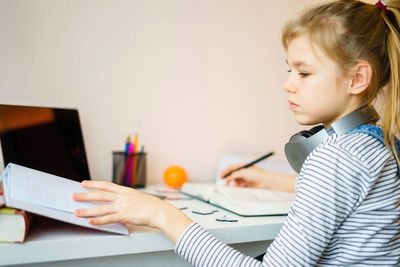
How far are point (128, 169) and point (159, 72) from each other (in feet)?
1.08

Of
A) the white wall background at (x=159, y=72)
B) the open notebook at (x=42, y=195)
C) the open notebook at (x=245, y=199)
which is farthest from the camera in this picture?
the white wall background at (x=159, y=72)

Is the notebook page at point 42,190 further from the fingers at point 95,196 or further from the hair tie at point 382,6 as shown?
the hair tie at point 382,6

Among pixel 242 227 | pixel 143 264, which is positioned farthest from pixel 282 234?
pixel 143 264

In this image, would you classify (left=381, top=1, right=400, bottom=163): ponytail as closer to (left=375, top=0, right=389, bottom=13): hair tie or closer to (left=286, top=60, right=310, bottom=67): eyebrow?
(left=375, top=0, right=389, bottom=13): hair tie

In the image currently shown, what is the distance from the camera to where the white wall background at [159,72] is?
93 cm

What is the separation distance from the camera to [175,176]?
1.07 m

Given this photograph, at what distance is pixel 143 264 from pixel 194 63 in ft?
2.34

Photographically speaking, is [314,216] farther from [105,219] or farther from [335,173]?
[105,219]

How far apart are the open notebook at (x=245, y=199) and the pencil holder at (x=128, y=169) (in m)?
0.15

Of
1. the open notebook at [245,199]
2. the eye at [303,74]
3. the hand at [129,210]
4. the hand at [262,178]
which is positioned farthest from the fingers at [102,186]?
the hand at [262,178]

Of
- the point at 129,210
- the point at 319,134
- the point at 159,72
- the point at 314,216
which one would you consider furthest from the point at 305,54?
the point at 159,72

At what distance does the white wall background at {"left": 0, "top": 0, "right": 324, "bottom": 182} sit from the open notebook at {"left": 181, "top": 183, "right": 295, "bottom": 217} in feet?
0.86

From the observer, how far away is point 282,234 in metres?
0.55

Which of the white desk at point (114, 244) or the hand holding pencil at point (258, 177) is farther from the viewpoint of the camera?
the hand holding pencil at point (258, 177)
